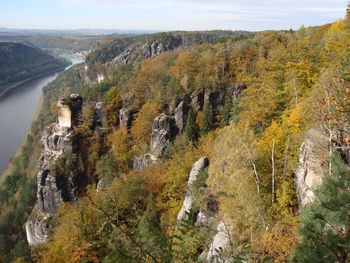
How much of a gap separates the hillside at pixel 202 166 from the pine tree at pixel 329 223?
27 mm

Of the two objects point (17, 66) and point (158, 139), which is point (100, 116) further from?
point (17, 66)

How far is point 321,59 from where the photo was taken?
76.8 ft

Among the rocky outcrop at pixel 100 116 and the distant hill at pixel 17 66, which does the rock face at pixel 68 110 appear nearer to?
the rocky outcrop at pixel 100 116

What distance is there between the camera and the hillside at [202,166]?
6.11 metres

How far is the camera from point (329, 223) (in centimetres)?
623

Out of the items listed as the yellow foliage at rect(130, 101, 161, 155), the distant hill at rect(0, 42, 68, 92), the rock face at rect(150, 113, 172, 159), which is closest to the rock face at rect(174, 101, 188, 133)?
the rock face at rect(150, 113, 172, 159)

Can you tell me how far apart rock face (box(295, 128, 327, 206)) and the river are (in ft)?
237

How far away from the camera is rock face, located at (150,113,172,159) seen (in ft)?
126

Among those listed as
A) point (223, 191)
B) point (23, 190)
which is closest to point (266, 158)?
point (223, 191)

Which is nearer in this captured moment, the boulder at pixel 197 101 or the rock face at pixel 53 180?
the rock face at pixel 53 180

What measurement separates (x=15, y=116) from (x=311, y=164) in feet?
340

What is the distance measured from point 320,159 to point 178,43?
123 meters

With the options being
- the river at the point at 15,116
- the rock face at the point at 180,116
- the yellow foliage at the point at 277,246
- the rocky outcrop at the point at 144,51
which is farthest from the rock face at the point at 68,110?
the rocky outcrop at the point at 144,51

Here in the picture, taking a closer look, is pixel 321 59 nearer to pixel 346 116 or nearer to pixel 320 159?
pixel 320 159
